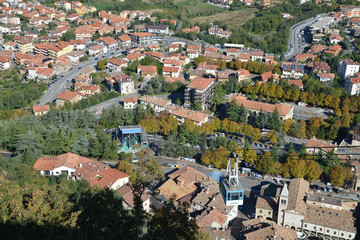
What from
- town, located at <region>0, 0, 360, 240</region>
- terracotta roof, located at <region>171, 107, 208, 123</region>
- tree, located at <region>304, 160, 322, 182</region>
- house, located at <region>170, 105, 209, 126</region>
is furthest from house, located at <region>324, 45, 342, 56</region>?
tree, located at <region>304, 160, 322, 182</region>

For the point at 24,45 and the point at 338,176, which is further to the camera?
the point at 24,45

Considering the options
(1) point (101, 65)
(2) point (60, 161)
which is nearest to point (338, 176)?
(2) point (60, 161)

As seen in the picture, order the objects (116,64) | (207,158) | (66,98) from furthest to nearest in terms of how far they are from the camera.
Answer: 1. (116,64)
2. (66,98)
3. (207,158)

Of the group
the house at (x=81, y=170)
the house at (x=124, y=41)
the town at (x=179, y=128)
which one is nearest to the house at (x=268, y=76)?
the town at (x=179, y=128)

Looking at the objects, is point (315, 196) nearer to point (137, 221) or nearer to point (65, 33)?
point (137, 221)

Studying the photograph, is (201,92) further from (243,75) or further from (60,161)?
(60,161)
